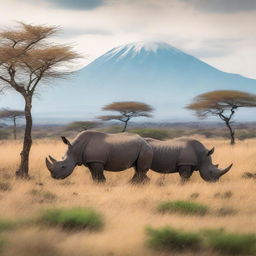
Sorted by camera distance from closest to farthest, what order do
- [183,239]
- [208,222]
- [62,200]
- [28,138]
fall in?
[183,239], [208,222], [62,200], [28,138]

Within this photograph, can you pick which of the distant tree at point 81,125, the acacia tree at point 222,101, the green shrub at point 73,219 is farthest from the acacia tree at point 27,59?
the distant tree at point 81,125

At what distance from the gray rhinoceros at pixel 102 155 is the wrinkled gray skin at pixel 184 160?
44 cm

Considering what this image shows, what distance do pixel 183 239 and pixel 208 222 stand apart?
158 cm

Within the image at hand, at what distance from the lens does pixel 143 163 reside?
1296 centimetres

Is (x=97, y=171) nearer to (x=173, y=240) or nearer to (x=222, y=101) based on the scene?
(x=173, y=240)

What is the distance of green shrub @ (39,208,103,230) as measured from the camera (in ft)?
25.6

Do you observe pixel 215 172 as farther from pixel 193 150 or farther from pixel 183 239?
pixel 183 239

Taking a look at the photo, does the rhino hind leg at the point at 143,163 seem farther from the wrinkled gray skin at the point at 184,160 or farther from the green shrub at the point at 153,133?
the green shrub at the point at 153,133

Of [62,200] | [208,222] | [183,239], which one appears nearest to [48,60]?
[62,200]

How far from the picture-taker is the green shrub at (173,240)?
22.2 ft

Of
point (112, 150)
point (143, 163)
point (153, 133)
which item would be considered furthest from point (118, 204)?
point (153, 133)

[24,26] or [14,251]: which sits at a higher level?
[24,26]

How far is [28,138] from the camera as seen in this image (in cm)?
1508

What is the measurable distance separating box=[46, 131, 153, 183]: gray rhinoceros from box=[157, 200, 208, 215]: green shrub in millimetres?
3643
